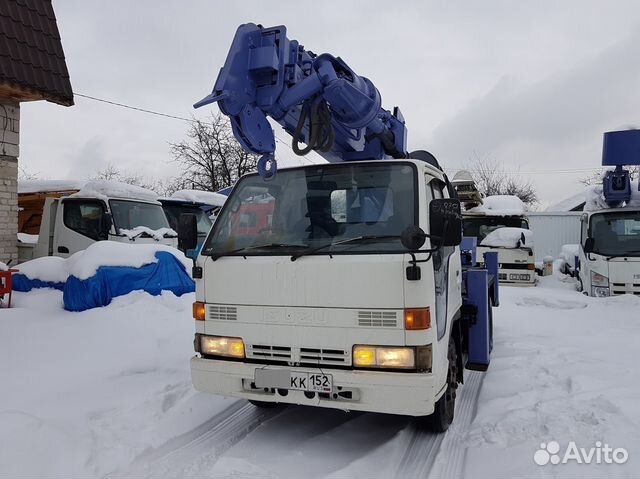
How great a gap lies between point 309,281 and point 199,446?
4.95 ft

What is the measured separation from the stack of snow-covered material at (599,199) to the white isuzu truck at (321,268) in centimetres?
736

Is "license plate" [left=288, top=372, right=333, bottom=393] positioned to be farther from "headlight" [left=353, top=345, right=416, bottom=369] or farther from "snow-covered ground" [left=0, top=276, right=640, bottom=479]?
"snow-covered ground" [left=0, top=276, right=640, bottom=479]

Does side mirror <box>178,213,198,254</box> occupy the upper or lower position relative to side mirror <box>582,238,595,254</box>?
Result: upper

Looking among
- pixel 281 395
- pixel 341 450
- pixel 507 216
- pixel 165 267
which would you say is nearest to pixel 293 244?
pixel 281 395

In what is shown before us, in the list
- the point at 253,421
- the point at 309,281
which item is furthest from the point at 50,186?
the point at 309,281

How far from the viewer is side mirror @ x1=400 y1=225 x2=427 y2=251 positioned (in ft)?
10.6

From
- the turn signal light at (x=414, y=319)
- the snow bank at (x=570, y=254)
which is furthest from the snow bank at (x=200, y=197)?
the turn signal light at (x=414, y=319)

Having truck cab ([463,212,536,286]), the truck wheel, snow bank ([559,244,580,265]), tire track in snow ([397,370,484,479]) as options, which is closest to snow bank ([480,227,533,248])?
truck cab ([463,212,536,286])

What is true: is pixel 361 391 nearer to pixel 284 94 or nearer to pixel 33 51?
pixel 284 94

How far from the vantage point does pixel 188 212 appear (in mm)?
13953

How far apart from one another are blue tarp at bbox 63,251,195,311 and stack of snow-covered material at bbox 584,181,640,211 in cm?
857

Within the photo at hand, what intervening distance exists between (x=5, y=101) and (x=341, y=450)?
8.59 metres

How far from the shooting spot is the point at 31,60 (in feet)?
27.0

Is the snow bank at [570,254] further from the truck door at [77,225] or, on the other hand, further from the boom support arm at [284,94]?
the truck door at [77,225]
